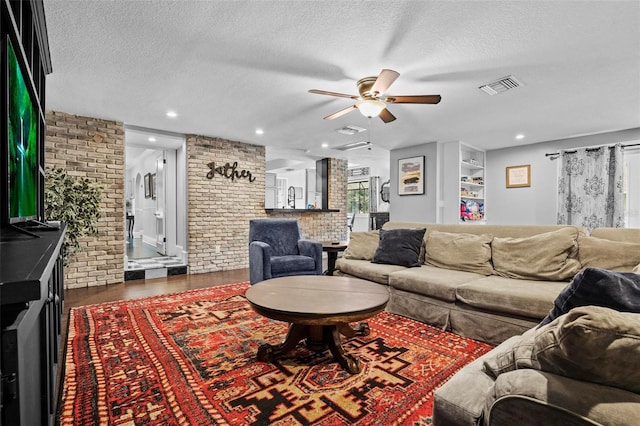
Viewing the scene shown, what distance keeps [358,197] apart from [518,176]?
5.42 meters

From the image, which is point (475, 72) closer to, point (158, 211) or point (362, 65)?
point (362, 65)

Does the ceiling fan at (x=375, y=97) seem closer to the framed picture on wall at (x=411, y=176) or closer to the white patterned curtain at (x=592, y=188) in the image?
the framed picture on wall at (x=411, y=176)

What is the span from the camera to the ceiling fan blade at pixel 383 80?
8.03ft

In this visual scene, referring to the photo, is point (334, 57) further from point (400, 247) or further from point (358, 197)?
point (358, 197)

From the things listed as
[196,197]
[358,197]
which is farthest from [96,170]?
[358,197]

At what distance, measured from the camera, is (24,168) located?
1.68 m

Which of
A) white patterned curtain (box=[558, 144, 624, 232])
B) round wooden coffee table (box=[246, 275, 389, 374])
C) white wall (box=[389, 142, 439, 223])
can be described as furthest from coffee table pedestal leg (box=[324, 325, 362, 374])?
white patterned curtain (box=[558, 144, 624, 232])

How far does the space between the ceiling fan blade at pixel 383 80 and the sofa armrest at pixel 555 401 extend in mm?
2168

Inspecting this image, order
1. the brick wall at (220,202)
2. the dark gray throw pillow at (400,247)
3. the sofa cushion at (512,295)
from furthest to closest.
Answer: the brick wall at (220,202) < the dark gray throw pillow at (400,247) < the sofa cushion at (512,295)

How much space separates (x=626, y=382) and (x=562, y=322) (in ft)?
0.52

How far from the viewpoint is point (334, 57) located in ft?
8.70

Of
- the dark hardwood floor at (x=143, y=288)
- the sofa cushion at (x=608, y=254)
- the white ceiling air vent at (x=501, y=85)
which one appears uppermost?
the white ceiling air vent at (x=501, y=85)

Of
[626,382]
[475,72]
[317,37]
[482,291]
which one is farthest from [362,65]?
[626,382]

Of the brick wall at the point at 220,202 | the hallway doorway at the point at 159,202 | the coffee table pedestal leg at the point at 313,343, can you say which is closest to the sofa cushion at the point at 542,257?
the coffee table pedestal leg at the point at 313,343
